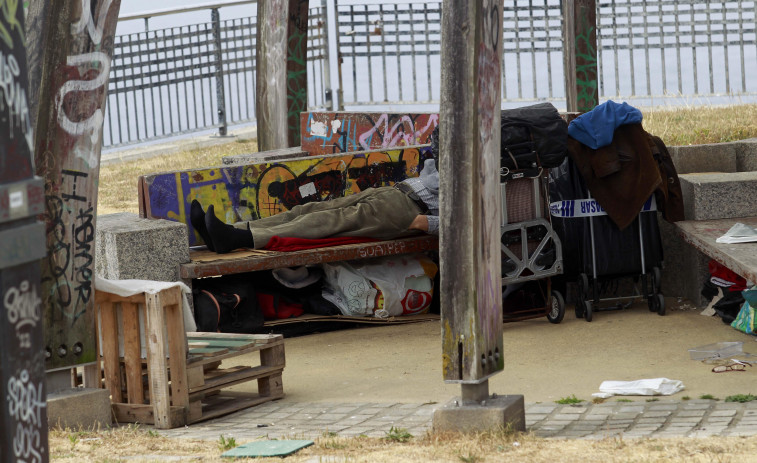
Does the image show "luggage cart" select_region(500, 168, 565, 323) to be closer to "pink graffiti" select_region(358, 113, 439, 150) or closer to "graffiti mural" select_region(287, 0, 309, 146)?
"pink graffiti" select_region(358, 113, 439, 150)

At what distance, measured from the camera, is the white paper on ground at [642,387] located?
5.79m

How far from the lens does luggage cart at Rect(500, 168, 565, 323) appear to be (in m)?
8.09

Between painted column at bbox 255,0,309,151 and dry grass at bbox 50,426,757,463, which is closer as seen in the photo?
dry grass at bbox 50,426,757,463

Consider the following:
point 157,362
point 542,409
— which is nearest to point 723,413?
point 542,409

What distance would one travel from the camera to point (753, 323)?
7062mm

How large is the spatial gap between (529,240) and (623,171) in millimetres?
Result: 885

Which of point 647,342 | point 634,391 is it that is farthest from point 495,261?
point 647,342

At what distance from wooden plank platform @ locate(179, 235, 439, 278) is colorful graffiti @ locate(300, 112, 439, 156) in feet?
5.73

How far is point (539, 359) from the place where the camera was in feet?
23.0

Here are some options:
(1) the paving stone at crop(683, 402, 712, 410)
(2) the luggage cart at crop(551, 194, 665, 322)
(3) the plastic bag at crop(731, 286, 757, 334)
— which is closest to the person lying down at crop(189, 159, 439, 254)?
(2) the luggage cart at crop(551, 194, 665, 322)

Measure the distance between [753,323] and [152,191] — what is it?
4.54 meters

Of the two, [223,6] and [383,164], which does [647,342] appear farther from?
[223,6]

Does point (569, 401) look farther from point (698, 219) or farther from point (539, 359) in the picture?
point (698, 219)

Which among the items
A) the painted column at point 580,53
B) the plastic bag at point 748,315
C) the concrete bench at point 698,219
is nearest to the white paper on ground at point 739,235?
the concrete bench at point 698,219
